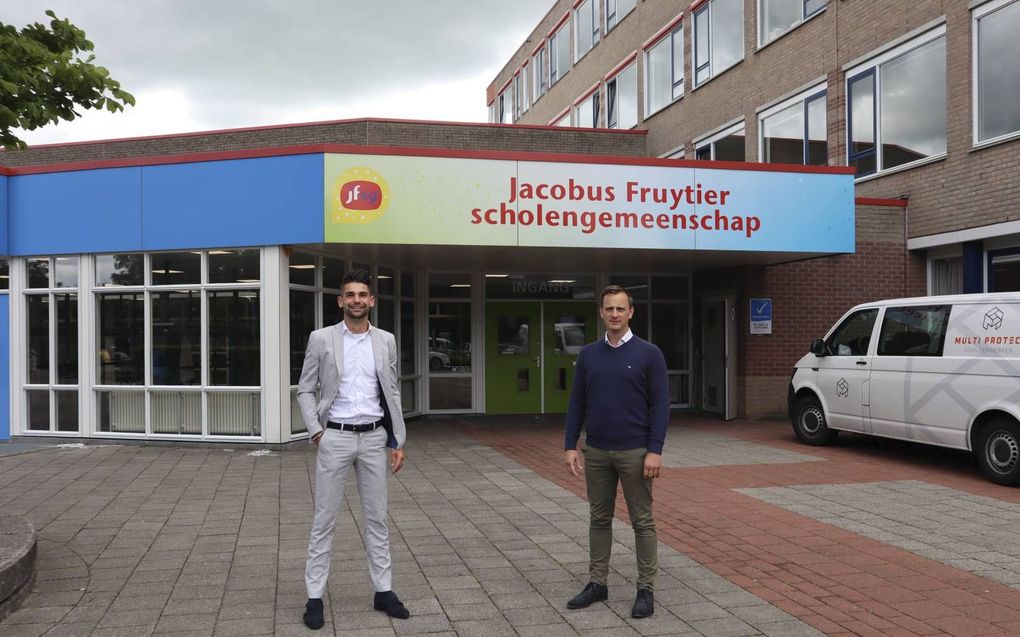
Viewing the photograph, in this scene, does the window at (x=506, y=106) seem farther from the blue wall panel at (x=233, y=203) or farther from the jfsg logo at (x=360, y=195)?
the jfsg logo at (x=360, y=195)

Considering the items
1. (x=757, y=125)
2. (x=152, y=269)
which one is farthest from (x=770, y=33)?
(x=152, y=269)

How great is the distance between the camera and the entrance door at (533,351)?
54.7 ft

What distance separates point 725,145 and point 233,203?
12.7 metres

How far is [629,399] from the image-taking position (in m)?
5.07

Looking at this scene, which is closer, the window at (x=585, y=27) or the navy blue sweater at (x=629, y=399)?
the navy blue sweater at (x=629, y=399)

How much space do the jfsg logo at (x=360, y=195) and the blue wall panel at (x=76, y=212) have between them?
307 centimetres

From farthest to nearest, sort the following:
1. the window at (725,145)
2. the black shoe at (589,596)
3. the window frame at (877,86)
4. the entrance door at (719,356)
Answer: the window at (725,145) < the entrance door at (719,356) < the window frame at (877,86) < the black shoe at (589,596)

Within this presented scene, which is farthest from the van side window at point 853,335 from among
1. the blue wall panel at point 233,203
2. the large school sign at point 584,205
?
the blue wall panel at point 233,203

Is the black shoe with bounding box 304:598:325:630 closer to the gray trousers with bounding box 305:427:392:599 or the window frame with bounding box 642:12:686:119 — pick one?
the gray trousers with bounding box 305:427:392:599

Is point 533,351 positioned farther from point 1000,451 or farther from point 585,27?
point 585,27

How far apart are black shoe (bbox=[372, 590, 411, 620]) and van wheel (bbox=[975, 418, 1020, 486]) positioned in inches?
261

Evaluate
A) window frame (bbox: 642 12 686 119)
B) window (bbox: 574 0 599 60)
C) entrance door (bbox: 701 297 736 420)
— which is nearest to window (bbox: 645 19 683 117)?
window frame (bbox: 642 12 686 119)

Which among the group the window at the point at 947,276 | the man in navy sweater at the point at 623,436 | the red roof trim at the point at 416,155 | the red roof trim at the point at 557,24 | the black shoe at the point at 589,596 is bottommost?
the black shoe at the point at 589,596

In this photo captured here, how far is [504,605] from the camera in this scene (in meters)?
5.22
